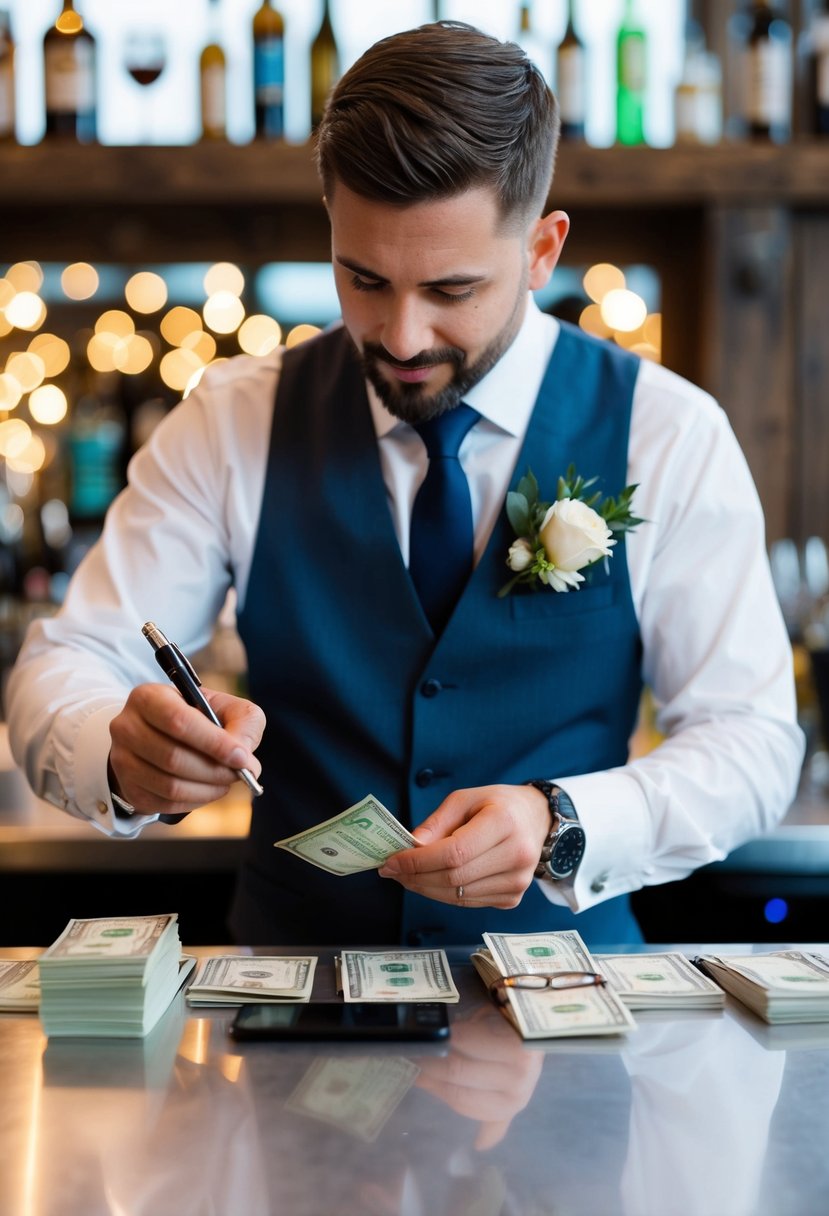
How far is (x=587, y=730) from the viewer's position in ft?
5.89

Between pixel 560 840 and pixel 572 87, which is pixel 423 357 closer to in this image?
pixel 560 840

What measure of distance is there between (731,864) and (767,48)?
179 centimetres

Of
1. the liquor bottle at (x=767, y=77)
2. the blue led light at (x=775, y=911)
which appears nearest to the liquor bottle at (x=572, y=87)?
the liquor bottle at (x=767, y=77)

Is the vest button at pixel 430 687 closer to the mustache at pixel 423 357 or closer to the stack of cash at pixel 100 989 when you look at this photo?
the mustache at pixel 423 357

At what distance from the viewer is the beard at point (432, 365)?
1.62 metres

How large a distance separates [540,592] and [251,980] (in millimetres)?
643

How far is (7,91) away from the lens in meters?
2.97

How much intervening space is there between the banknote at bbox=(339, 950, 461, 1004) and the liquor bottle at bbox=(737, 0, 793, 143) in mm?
2245

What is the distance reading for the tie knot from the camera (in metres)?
1.80

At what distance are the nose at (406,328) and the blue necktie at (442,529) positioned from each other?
0.24 m

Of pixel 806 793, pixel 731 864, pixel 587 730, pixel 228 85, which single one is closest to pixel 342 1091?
pixel 587 730

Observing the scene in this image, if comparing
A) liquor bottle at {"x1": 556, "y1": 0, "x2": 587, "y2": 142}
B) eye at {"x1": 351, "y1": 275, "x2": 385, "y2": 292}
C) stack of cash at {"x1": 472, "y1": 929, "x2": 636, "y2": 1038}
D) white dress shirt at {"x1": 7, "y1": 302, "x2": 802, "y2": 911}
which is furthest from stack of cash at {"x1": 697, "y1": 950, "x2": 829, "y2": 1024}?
liquor bottle at {"x1": 556, "y1": 0, "x2": 587, "y2": 142}

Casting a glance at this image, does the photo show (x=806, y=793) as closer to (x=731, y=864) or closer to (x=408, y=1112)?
(x=731, y=864)

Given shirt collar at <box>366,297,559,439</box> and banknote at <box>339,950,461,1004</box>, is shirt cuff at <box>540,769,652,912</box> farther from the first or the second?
shirt collar at <box>366,297,559,439</box>
